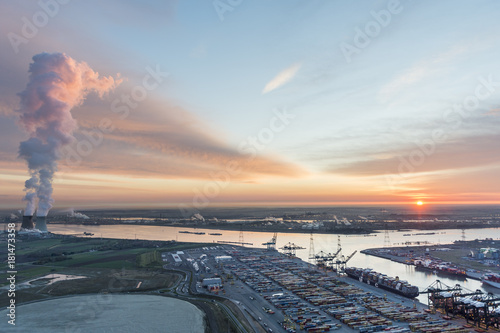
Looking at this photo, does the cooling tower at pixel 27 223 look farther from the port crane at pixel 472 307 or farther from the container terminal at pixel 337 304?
the port crane at pixel 472 307

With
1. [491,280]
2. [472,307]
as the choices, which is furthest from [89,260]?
[491,280]

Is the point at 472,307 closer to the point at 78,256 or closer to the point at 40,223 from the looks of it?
the point at 78,256

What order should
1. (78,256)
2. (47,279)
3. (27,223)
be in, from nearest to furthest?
(47,279)
(78,256)
(27,223)

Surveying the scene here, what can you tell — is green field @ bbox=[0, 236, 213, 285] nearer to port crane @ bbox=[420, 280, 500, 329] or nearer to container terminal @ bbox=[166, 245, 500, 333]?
container terminal @ bbox=[166, 245, 500, 333]

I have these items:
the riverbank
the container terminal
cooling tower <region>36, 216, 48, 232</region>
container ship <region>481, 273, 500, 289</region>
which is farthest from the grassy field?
container ship <region>481, 273, 500, 289</region>

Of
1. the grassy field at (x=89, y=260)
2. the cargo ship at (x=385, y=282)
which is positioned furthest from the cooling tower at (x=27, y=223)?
the cargo ship at (x=385, y=282)

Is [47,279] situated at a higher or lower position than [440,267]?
higher
